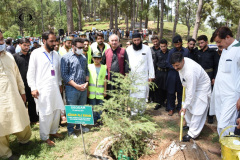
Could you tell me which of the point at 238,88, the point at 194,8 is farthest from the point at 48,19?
the point at 238,88

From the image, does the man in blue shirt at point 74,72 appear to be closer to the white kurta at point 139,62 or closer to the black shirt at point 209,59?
the white kurta at point 139,62

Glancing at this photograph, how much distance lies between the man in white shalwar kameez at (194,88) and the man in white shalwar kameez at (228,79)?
16.3 inches

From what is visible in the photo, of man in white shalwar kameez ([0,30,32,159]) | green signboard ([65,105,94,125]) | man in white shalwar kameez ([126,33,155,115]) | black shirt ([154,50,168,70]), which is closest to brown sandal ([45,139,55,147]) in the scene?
man in white shalwar kameez ([0,30,32,159])

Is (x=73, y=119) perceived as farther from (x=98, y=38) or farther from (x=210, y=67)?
(x=210, y=67)

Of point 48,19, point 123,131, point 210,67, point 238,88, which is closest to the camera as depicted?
point 238,88

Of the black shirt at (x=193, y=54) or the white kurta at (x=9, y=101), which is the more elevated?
the black shirt at (x=193, y=54)

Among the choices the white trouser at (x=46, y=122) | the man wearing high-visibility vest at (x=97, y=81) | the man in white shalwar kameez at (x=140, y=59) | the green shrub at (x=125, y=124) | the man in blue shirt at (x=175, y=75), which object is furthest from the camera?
the man in blue shirt at (x=175, y=75)

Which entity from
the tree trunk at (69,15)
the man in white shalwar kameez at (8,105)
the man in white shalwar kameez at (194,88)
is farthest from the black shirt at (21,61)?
the tree trunk at (69,15)

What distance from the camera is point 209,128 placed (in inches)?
164

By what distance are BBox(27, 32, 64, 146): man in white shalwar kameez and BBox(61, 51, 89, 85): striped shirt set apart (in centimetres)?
16

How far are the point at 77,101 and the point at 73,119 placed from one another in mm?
903

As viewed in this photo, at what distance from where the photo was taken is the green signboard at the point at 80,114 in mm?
2861

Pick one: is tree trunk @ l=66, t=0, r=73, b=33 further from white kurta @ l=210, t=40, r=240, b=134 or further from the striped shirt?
white kurta @ l=210, t=40, r=240, b=134

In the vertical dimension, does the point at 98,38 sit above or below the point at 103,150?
above
